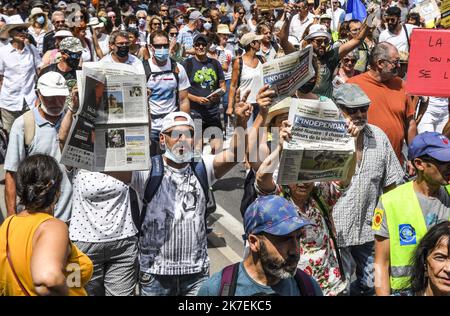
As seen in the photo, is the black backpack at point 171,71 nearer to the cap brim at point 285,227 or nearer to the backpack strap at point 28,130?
the backpack strap at point 28,130

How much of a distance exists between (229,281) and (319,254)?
1.17 meters

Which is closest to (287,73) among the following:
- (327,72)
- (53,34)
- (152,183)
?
(152,183)

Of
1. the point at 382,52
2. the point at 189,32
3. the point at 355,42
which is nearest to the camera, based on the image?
the point at 382,52

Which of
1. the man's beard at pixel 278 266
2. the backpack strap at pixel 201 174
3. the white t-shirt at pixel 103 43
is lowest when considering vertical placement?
the white t-shirt at pixel 103 43

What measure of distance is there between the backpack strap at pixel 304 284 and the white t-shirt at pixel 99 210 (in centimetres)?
191

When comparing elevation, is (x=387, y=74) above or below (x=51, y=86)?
below

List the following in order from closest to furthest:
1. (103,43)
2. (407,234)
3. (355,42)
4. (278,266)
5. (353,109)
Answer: (278,266)
(407,234)
(353,109)
(355,42)
(103,43)

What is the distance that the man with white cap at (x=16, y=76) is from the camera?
10188mm

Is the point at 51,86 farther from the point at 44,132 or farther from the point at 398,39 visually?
the point at 398,39

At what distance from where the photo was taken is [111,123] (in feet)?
15.6

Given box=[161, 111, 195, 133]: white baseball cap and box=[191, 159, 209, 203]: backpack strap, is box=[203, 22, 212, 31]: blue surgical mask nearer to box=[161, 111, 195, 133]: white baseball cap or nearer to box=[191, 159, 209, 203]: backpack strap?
box=[161, 111, 195, 133]: white baseball cap

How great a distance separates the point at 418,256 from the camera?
149 inches

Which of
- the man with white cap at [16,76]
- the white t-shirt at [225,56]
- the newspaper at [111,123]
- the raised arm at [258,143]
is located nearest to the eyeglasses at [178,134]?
the newspaper at [111,123]

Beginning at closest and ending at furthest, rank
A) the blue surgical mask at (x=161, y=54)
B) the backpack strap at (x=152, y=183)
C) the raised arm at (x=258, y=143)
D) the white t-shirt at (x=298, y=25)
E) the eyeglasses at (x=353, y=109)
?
the raised arm at (x=258, y=143) < the backpack strap at (x=152, y=183) < the eyeglasses at (x=353, y=109) < the blue surgical mask at (x=161, y=54) < the white t-shirt at (x=298, y=25)
